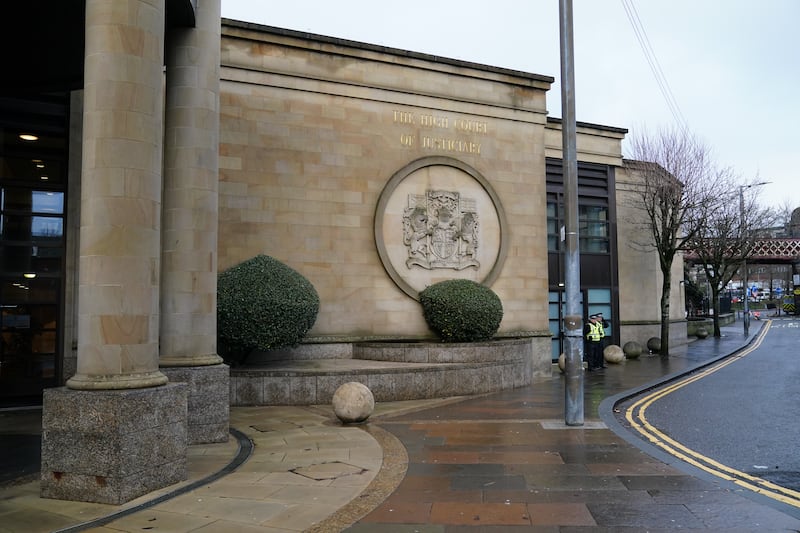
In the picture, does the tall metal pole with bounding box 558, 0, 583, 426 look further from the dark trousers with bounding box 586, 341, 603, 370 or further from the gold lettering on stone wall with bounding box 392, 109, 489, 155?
the dark trousers with bounding box 586, 341, 603, 370

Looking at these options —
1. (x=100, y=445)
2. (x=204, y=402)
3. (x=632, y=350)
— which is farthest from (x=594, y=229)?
(x=100, y=445)

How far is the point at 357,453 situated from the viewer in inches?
343

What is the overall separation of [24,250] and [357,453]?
9267mm

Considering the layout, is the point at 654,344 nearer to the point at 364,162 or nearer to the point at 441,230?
the point at 441,230

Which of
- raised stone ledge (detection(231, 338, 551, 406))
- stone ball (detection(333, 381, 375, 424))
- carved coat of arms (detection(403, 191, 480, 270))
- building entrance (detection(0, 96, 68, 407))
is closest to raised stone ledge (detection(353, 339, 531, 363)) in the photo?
raised stone ledge (detection(231, 338, 551, 406))

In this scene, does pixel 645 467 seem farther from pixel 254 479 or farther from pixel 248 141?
pixel 248 141

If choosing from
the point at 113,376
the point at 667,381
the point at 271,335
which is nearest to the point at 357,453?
the point at 113,376

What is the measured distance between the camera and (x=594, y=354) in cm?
2069

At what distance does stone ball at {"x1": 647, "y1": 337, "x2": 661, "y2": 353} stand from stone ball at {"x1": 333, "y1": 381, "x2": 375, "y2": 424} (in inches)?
750

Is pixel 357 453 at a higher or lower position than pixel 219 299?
lower

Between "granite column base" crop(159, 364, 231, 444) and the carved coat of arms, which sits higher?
the carved coat of arms

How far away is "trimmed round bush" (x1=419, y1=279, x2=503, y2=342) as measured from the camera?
52.2 ft

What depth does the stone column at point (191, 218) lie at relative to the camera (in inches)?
380

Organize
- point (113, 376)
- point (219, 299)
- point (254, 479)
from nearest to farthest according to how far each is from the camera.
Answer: point (113, 376) < point (254, 479) < point (219, 299)
